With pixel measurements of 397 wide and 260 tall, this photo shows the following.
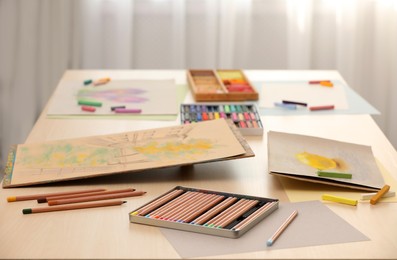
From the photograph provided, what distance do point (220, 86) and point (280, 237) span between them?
3.08 feet

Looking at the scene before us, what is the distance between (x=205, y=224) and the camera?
107 cm

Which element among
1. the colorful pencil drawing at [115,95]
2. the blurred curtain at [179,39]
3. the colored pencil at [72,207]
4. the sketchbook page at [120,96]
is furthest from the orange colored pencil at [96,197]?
the blurred curtain at [179,39]

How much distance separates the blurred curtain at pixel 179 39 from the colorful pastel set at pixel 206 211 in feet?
5.63

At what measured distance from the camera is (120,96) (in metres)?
1.89

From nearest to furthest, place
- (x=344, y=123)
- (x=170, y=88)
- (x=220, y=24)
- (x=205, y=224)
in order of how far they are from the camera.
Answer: (x=205, y=224) → (x=344, y=123) → (x=170, y=88) → (x=220, y=24)

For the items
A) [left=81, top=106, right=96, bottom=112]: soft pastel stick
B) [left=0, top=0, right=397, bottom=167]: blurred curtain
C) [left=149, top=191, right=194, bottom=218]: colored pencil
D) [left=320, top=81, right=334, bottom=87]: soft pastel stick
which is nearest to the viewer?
[left=149, top=191, right=194, bottom=218]: colored pencil

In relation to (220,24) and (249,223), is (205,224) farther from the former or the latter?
(220,24)

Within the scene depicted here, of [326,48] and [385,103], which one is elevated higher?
[326,48]

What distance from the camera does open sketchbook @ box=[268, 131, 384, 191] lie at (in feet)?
4.19

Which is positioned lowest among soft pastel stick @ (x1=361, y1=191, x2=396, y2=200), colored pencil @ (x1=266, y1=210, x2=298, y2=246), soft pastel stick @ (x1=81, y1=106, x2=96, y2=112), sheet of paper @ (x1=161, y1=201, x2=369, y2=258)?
sheet of paper @ (x1=161, y1=201, x2=369, y2=258)

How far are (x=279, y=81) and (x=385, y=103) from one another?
1.04 metres

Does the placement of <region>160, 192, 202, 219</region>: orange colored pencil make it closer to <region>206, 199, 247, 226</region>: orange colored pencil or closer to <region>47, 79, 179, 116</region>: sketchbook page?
<region>206, 199, 247, 226</region>: orange colored pencil

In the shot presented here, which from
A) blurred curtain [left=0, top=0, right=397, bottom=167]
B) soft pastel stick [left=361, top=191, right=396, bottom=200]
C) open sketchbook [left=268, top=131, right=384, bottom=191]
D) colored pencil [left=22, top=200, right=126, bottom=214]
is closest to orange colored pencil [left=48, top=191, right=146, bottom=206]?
colored pencil [left=22, top=200, right=126, bottom=214]

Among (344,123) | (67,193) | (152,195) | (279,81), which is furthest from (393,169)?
(279,81)
